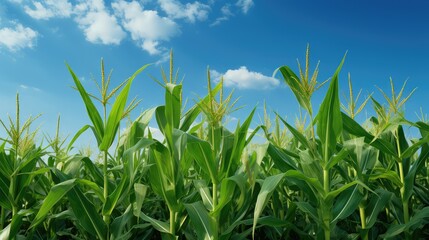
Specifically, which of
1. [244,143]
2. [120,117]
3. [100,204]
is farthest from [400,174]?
[100,204]

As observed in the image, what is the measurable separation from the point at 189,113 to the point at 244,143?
0.61m

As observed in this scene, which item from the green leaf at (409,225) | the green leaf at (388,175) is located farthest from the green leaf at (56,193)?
the green leaf at (409,225)

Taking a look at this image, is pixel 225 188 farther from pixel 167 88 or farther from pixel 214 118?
pixel 167 88

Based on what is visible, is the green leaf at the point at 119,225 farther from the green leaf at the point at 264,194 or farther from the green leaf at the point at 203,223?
the green leaf at the point at 264,194

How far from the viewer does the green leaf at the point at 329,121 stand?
314 centimetres

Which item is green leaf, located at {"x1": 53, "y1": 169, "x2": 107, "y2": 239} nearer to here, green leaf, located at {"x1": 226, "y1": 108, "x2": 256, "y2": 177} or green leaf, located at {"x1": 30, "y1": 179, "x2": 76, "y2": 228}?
green leaf, located at {"x1": 30, "y1": 179, "x2": 76, "y2": 228}

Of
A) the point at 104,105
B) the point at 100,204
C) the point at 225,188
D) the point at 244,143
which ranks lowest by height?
the point at 100,204

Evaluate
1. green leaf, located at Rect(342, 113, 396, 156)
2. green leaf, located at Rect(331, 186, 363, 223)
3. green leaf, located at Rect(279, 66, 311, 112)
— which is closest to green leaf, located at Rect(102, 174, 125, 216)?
green leaf, located at Rect(279, 66, 311, 112)

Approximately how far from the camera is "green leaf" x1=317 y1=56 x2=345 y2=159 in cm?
314

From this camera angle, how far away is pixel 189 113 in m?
3.54

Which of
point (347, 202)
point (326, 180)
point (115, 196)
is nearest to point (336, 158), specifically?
point (326, 180)

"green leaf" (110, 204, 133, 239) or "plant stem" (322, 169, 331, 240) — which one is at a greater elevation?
"plant stem" (322, 169, 331, 240)

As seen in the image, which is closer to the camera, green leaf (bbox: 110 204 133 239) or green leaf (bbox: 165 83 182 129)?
green leaf (bbox: 165 83 182 129)

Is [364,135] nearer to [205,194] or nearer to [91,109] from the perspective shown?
[205,194]
